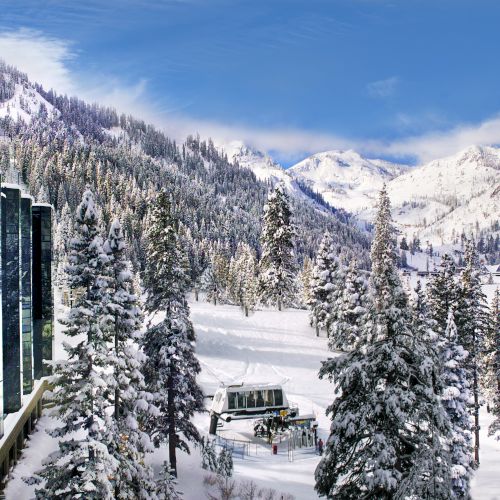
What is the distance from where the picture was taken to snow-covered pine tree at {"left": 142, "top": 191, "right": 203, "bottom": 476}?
24688 mm

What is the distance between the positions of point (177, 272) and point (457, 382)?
643 inches

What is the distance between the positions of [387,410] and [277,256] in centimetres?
4460

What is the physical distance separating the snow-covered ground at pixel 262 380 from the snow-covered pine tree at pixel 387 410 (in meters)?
14.0

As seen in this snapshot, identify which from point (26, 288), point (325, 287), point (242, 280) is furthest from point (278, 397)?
point (242, 280)

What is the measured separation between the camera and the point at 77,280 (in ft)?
50.6

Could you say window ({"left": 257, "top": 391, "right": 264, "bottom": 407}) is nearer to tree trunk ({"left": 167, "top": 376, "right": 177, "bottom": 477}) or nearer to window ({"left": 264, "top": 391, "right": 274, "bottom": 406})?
window ({"left": 264, "top": 391, "right": 274, "bottom": 406})

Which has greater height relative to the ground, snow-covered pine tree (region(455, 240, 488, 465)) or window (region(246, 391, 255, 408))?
snow-covered pine tree (region(455, 240, 488, 465))

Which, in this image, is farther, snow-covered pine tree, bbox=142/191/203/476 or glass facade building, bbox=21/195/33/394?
snow-covered pine tree, bbox=142/191/203/476

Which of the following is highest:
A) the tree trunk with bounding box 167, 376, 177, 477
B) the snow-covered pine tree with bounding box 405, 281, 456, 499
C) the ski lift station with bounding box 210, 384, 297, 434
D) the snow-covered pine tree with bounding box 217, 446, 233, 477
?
the snow-covered pine tree with bounding box 405, 281, 456, 499

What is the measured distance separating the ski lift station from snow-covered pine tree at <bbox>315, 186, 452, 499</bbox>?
71.5ft

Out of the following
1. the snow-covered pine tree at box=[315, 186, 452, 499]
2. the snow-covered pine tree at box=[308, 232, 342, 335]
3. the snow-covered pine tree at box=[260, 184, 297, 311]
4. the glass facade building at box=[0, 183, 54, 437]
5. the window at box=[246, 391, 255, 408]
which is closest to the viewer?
the snow-covered pine tree at box=[315, 186, 452, 499]

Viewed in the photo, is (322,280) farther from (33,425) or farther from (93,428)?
(93,428)

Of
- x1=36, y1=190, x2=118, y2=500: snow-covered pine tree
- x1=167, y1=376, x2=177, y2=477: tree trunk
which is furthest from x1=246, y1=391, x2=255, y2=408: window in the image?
x1=36, y1=190, x2=118, y2=500: snow-covered pine tree

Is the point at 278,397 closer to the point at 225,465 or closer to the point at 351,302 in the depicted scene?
the point at 225,465
